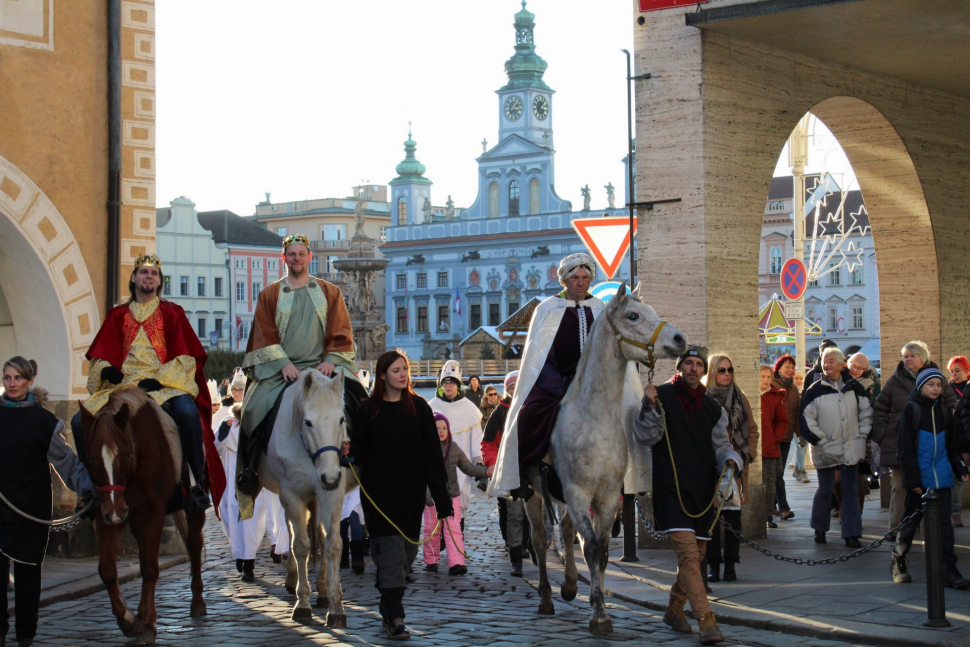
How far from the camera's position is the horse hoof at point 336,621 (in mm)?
8656

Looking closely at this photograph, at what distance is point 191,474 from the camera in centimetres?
919

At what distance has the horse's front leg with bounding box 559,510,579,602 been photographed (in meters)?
9.33

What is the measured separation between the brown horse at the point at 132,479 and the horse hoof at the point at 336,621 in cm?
113

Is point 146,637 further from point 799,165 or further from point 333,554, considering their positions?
point 799,165

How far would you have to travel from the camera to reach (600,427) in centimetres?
862

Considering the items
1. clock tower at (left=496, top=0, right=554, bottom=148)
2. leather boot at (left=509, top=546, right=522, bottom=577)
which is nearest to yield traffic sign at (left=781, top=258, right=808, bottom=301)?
leather boot at (left=509, top=546, right=522, bottom=577)

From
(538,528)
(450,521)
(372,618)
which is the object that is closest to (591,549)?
(538,528)

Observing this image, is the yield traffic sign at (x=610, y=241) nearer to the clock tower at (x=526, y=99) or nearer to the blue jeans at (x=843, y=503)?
the blue jeans at (x=843, y=503)

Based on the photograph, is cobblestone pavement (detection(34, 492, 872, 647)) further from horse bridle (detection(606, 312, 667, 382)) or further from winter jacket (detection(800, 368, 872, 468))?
winter jacket (detection(800, 368, 872, 468))

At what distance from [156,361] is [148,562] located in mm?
1451

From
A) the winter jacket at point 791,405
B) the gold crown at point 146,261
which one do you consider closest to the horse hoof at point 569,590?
the gold crown at point 146,261

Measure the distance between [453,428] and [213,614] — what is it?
3.79 meters

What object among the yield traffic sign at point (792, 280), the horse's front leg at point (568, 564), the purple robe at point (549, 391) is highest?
the yield traffic sign at point (792, 280)

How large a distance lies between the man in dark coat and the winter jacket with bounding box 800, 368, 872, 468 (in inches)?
171
